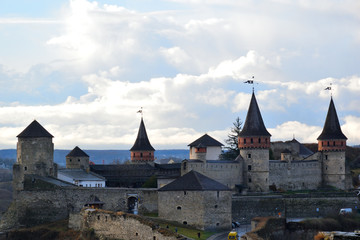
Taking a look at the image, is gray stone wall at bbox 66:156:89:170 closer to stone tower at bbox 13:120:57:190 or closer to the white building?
the white building

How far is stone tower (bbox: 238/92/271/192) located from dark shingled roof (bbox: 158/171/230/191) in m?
12.6

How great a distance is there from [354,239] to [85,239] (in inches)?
1535

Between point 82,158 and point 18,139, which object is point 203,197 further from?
point 82,158

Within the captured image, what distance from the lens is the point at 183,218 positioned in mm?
57875

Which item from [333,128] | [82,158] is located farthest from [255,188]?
[82,158]

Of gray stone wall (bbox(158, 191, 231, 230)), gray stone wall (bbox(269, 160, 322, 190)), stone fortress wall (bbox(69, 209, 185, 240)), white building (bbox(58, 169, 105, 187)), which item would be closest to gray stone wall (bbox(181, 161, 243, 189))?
gray stone wall (bbox(269, 160, 322, 190))

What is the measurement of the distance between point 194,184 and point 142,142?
31875mm

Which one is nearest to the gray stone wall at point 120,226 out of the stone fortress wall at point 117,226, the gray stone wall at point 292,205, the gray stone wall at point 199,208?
the stone fortress wall at point 117,226

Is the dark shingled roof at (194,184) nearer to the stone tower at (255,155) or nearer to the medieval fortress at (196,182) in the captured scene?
the medieval fortress at (196,182)

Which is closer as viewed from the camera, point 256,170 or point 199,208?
point 199,208

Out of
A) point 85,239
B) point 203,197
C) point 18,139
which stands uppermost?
point 18,139

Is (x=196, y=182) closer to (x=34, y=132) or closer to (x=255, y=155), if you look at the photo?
(x=255, y=155)

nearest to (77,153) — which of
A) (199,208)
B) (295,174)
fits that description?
(295,174)

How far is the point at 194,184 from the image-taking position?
58.3 meters
